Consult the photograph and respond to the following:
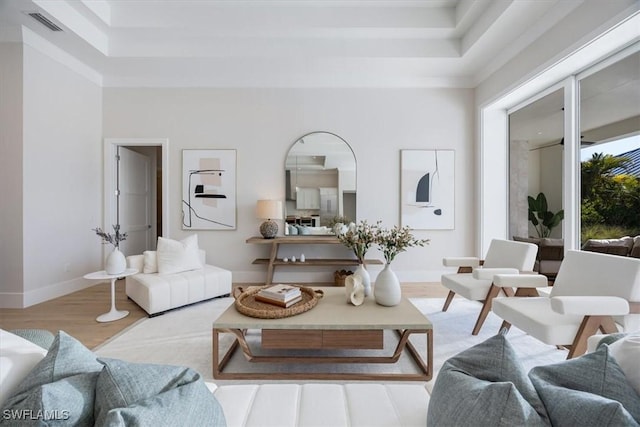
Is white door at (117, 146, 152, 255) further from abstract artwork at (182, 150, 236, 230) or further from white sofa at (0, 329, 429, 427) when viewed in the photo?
white sofa at (0, 329, 429, 427)

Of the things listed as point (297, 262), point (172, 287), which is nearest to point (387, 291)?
point (297, 262)

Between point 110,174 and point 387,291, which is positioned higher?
point 110,174

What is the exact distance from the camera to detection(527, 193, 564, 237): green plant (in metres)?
3.27

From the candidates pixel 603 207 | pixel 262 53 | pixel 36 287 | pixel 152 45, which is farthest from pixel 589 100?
pixel 36 287

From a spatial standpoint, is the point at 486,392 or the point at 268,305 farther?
the point at 268,305

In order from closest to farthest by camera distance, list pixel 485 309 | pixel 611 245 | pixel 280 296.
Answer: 1. pixel 280 296
2. pixel 485 309
3. pixel 611 245

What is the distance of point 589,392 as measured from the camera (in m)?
0.77

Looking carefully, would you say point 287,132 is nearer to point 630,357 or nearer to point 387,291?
point 387,291

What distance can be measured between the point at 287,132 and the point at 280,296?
2.88 meters

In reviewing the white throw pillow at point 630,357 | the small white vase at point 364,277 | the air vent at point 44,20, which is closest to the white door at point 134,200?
the air vent at point 44,20

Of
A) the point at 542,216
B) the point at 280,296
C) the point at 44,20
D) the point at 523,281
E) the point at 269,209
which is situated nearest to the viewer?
the point at 280,296

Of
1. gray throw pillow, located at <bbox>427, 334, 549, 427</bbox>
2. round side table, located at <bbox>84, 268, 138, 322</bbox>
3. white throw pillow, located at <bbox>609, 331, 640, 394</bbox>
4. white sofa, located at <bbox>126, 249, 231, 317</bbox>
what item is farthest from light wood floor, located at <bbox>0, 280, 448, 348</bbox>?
white throw pillow, located at <bbox>609, 331, 640, 394</bbox>

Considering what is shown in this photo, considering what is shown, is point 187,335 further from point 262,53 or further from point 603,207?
point 603,207

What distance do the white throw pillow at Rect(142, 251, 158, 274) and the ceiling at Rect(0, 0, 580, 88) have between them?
2511mm
